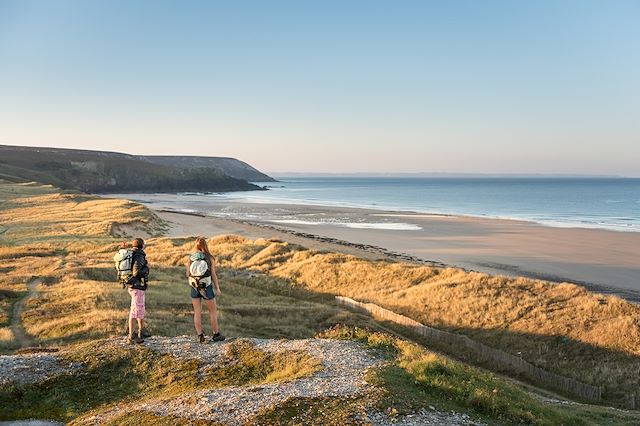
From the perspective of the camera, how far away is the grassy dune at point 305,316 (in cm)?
1241

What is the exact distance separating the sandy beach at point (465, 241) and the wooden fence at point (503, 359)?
1937cm

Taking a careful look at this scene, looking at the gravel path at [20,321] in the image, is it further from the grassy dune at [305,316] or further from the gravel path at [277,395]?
the gravel path at [277,395]

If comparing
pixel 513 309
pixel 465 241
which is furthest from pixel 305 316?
pixel 465 241

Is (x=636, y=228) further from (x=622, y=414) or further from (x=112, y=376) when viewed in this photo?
(x=112, y=376)

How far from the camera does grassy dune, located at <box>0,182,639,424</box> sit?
40.7ft

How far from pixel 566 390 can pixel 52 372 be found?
19.7 m

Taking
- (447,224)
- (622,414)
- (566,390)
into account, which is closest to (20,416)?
(622,414)

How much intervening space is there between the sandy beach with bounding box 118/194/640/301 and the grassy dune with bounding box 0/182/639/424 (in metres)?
12.5

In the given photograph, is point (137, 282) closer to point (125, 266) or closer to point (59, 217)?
point (125, 266)

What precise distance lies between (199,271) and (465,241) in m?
61.0

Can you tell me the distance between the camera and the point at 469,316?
33.3 m

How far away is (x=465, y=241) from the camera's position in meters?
71.9

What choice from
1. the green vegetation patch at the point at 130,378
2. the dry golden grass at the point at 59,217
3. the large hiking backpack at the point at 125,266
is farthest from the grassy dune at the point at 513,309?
the dry golden grass at the point at 59,217

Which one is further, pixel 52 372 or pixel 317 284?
pixel 317 284
